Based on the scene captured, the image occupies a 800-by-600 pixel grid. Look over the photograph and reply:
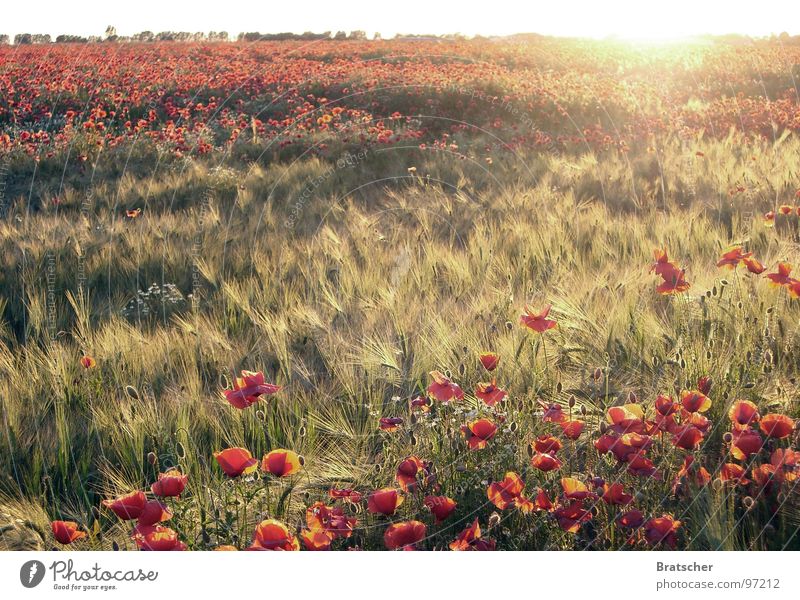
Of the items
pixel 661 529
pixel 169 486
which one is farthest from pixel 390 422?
pixel 661 529

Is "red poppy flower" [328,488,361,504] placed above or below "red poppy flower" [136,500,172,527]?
below

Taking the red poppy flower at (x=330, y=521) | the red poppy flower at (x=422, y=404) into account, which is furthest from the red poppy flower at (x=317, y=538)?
the red poppy flower at (x=422, y=404)

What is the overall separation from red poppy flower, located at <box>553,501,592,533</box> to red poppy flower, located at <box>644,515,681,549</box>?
0.13 metres

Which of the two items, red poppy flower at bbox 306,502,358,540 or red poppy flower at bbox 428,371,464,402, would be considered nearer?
red poppy flower at bbox 306,502,358,540

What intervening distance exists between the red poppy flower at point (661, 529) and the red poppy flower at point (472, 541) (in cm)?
34

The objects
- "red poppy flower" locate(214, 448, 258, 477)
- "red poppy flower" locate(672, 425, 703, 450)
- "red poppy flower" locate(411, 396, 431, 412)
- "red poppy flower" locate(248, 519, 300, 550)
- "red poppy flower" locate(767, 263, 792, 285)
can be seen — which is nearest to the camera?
"red poppy flower" locate(248, 519, 300, 550)

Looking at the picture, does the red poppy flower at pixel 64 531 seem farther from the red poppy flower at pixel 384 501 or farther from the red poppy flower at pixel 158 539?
the red poppy flower at pixel 384 501

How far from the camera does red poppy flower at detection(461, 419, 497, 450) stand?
1.71m

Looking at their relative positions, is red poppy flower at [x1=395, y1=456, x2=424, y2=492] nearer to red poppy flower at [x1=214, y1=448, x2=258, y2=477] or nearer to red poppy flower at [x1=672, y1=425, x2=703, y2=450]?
red poppy flower at [x1=214, y1=448, x2=258, y2=477]

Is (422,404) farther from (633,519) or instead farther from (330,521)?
(633,519)

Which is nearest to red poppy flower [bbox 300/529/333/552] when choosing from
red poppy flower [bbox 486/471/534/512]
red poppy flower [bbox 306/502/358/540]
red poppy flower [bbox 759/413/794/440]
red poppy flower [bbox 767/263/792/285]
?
red poppy flower [bbox 306/502/358/540]

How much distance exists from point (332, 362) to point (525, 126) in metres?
5.40

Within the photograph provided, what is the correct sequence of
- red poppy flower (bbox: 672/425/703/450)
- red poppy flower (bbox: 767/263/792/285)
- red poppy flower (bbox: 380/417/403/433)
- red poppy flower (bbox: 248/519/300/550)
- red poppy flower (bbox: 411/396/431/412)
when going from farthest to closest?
red poppy flower (bbox: 767/263/792/285) < red poppy flower (bbox: 411/396/431/412) < red poppy flower (bbox: 380/417/403/433) < red poppy flower (bbox: 672/425/703/450) < red poppy flower (bbox: 248/519/300/550)

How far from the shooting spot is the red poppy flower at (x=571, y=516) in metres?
1.56
